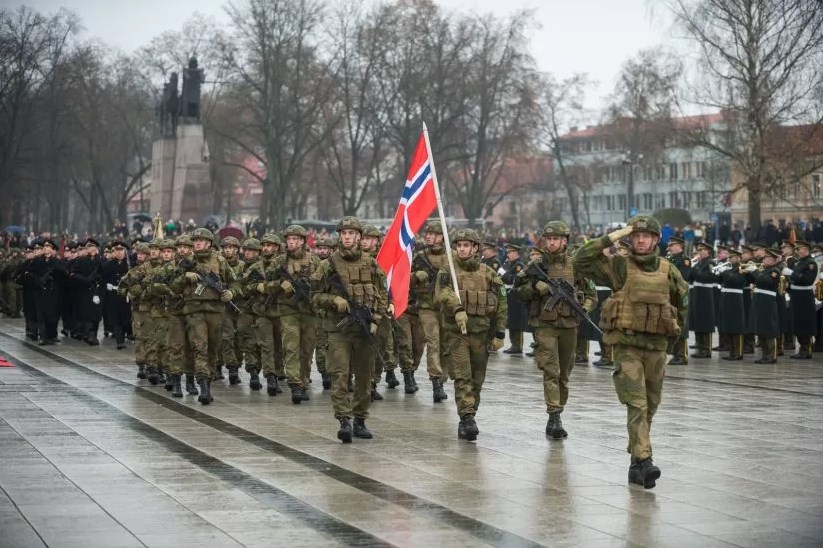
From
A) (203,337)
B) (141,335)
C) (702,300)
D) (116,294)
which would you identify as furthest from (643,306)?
(116,294)

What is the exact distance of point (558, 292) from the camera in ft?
46.0

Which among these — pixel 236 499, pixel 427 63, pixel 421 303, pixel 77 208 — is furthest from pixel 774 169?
pixel 77 208

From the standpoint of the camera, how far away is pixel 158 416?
15.8 meters

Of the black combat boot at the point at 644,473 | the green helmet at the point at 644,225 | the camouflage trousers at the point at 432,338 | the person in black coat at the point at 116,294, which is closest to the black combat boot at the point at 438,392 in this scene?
the camouflage trousers at the point at 432,338

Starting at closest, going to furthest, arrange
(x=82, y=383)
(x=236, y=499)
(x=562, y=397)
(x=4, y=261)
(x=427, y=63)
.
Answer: (x=236, y=499), (x=562, y=397), (x=82, y=383), (x=4, y=261), (x=427, y=63)

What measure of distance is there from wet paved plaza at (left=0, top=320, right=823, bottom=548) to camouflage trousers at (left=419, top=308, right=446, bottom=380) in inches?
20.0

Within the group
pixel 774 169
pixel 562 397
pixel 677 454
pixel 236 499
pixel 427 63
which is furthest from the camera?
pixel 427 63

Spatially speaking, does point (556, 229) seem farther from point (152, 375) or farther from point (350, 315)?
point (152, 375)

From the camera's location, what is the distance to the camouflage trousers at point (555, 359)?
46.0ft

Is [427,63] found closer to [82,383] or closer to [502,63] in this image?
[502,63]

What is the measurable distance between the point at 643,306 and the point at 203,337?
744cm

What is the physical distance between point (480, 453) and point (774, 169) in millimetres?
37327

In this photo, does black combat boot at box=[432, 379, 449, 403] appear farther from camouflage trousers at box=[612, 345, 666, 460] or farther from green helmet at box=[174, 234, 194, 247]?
camouflage trousers at box=[612, 345, 666, 460]

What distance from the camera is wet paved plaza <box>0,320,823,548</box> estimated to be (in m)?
9.24
